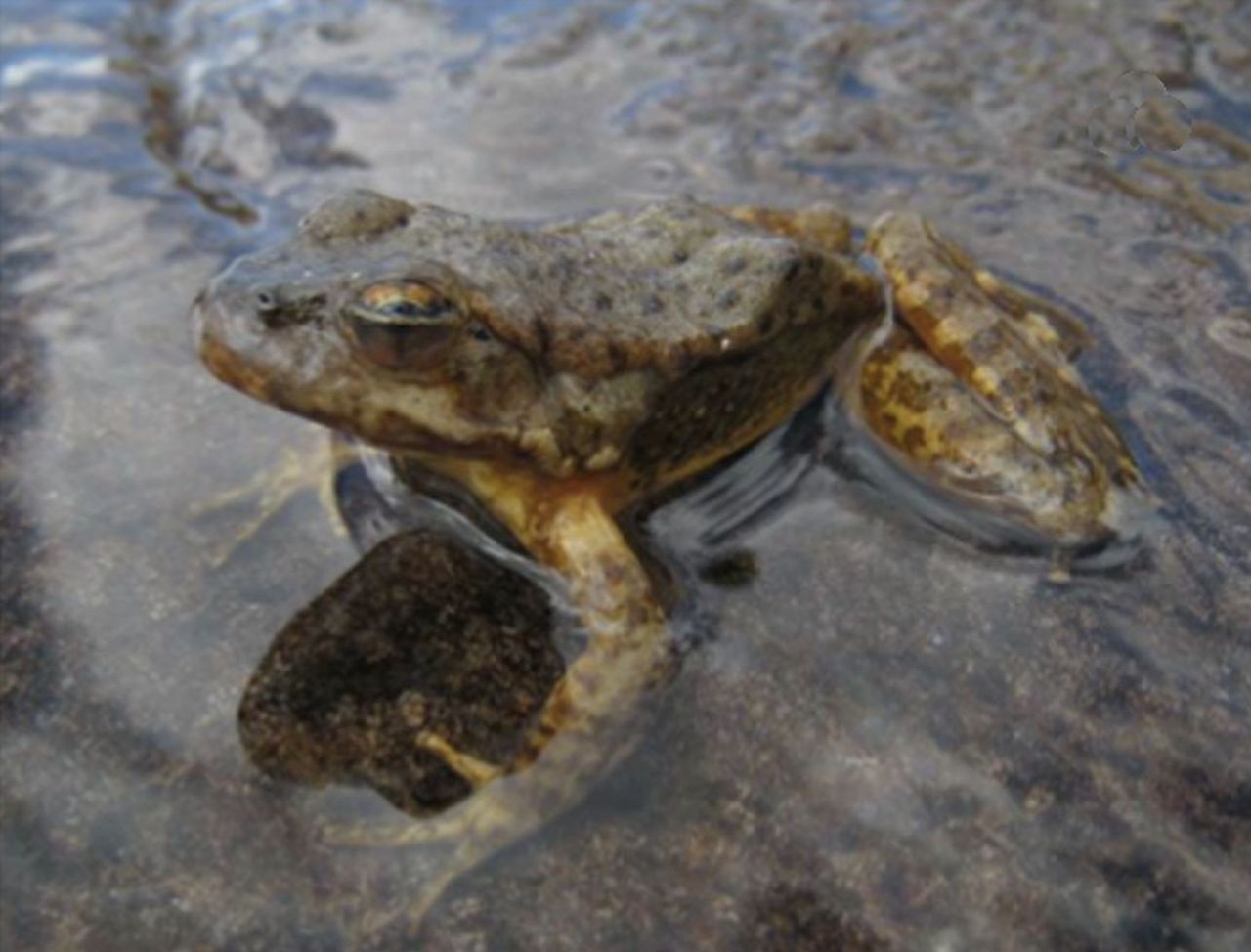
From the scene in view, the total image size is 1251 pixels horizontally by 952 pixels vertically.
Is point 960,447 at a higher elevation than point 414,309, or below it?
below

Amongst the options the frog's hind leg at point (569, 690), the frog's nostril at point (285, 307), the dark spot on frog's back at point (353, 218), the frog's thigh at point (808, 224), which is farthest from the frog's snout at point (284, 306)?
the frog's thigh at point (808, 224)

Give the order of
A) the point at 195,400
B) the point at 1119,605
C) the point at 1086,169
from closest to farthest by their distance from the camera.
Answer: the point at 1119,605, the point at 195,400, the point at 1086,169

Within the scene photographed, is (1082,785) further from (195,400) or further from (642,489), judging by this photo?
(195,400)

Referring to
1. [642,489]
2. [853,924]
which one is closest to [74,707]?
[642,489]

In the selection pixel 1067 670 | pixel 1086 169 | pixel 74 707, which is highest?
pixel 1086 169

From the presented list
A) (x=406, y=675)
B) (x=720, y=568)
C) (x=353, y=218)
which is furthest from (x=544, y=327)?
(x=406, y=675)

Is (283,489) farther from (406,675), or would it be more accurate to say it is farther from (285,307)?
(285,307)
